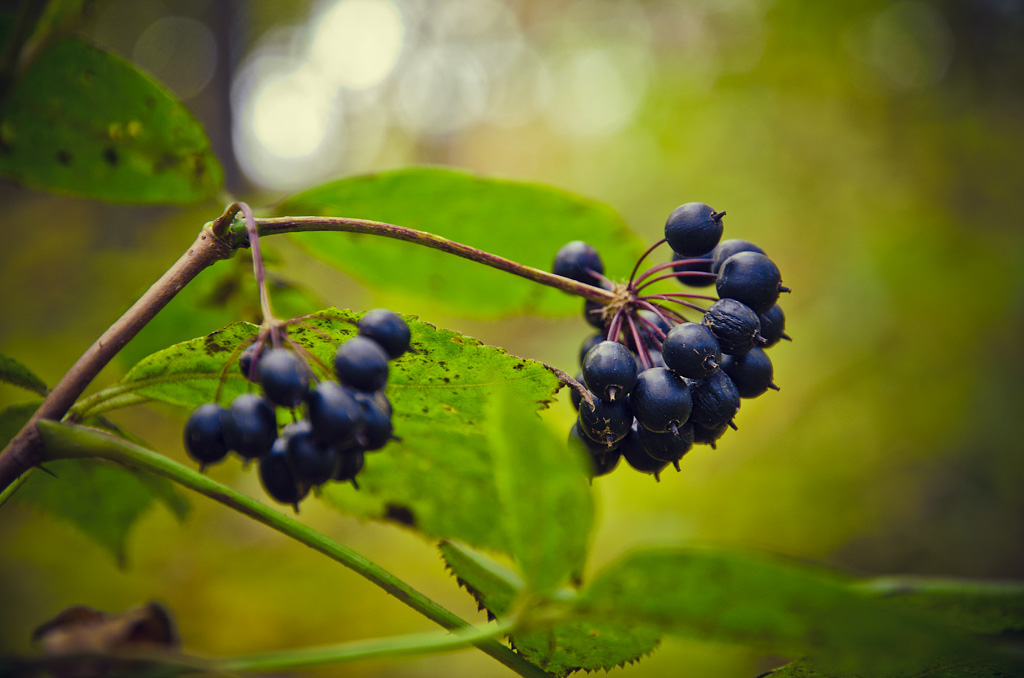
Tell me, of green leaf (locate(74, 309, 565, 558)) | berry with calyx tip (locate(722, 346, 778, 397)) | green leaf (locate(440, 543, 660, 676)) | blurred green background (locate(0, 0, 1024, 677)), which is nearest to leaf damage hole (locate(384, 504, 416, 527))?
green leaf (locate(74, 309, 565, 558))

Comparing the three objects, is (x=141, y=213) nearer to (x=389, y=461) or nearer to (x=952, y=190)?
(x=389, y=461)

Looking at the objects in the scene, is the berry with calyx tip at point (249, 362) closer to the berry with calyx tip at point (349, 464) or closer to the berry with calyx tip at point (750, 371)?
the berry with calyx tip at point (349, 464)

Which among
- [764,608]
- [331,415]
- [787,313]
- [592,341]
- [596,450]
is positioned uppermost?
[787,313]

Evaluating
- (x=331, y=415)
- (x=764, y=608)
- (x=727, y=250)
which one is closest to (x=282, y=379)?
(x=331, y=415)

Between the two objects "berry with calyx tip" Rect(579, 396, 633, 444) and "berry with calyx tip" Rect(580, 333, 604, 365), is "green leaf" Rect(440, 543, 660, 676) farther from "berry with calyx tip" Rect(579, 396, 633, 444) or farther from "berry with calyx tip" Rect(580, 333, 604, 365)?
"berry with calyx tip" Rect(580, 333, 604, 365)

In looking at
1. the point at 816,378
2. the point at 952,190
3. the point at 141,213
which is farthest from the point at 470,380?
the point at 952,190

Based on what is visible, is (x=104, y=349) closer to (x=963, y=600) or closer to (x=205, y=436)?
(x=205, y=436)
